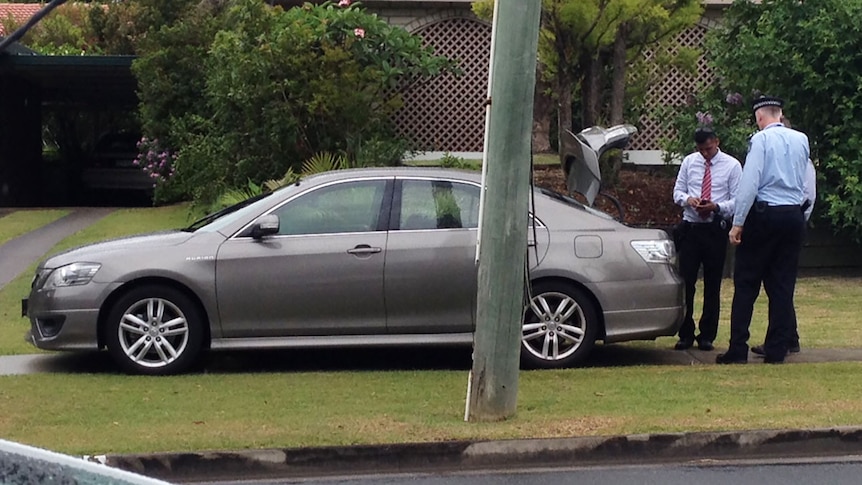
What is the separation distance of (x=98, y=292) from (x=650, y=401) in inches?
154

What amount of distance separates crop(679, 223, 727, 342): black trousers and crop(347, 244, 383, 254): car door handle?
7.97ft

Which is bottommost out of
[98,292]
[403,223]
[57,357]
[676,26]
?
[57,357]

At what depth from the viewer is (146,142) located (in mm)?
20547

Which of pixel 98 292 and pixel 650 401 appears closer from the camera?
pixel 650 401

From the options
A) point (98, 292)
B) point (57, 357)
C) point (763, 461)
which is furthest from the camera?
point (57, 357)

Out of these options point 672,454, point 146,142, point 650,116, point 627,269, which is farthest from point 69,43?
point 672,454

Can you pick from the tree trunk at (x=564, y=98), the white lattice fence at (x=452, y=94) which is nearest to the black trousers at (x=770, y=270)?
the tree trunk at (x=564, y=98)

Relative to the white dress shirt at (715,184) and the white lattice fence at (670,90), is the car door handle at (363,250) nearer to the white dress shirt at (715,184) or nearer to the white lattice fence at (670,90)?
the white dress shirt at (715,184)

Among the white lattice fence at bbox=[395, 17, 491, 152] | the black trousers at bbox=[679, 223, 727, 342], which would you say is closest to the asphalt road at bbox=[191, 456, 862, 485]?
the black trousers at bbox=[679, 223, 727, 342]

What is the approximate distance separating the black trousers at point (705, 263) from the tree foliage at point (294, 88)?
685 cm

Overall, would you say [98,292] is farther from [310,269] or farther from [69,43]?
[69,43]

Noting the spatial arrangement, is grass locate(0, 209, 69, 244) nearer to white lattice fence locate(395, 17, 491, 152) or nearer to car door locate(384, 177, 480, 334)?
white lattice fence locate(395, 17, 491, 152)

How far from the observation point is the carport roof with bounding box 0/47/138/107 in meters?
21.0

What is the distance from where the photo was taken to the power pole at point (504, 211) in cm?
670
